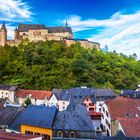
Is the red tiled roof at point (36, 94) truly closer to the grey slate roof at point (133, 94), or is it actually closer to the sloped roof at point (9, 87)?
the sloped roof at point (9, 87)

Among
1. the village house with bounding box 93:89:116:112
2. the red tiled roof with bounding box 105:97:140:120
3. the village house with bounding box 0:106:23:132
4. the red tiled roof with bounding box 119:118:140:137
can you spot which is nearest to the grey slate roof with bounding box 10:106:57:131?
the village house with bounding box 0:106:23:132

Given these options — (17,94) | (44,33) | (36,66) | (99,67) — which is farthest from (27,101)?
(44,33)

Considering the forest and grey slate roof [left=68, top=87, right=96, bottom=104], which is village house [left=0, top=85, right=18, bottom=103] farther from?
grey slate roof [left=68, top=87, right=96, bottom=104]

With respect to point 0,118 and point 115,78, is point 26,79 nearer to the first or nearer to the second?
point 115,78

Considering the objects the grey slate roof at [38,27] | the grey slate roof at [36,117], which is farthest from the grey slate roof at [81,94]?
the grey slate roof at [38,27]

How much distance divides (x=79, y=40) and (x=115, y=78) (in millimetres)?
21022

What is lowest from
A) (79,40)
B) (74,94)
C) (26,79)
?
(74,94)

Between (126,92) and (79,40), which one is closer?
(126,92)

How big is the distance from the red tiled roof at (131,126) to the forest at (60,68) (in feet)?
108

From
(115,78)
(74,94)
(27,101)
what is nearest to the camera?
(74,94)

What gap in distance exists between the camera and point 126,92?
50.2 meters

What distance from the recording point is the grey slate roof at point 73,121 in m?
26.1

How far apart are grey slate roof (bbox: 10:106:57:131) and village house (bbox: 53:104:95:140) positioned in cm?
56

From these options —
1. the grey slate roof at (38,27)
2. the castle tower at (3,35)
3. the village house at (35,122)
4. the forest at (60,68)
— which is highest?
the grey slate roof at (38,27)
